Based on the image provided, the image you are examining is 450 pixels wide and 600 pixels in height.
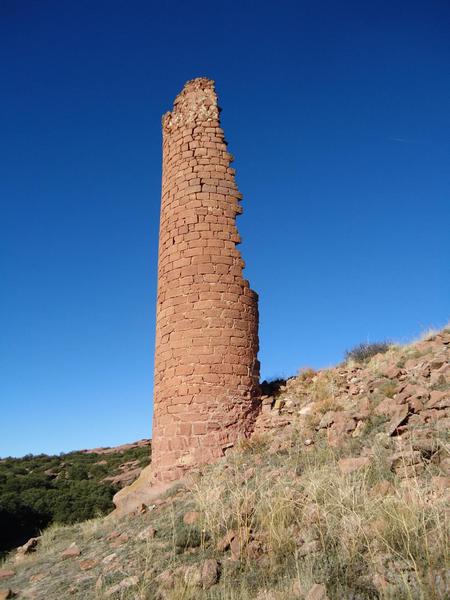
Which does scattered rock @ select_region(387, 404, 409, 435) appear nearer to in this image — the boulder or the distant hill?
the boulder

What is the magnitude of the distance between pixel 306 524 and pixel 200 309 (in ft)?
15.9

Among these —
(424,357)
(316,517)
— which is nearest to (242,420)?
(424,357)

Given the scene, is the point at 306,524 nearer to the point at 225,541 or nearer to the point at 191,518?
the point at 225,541

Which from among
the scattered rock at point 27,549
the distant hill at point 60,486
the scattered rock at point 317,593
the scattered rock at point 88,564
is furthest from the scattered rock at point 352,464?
the distant hill at point 60,486

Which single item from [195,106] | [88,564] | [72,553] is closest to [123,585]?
[88,564]

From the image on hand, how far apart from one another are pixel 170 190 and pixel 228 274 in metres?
2.16

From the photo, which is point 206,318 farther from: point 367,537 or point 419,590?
point 419,590

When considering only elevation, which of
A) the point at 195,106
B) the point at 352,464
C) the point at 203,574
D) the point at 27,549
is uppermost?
the point at 195,106

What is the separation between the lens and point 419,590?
350 cm

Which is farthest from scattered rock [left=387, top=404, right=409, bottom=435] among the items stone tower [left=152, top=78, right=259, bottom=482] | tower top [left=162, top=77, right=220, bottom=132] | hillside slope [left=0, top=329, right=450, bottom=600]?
tower top [left=162, top=77, right=220, bottom=132]

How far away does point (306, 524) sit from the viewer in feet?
→ 15.8

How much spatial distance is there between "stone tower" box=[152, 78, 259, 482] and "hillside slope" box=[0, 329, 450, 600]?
608 millimetres

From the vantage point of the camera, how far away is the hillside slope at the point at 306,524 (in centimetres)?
399

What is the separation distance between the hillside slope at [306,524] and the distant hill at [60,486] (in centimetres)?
666
